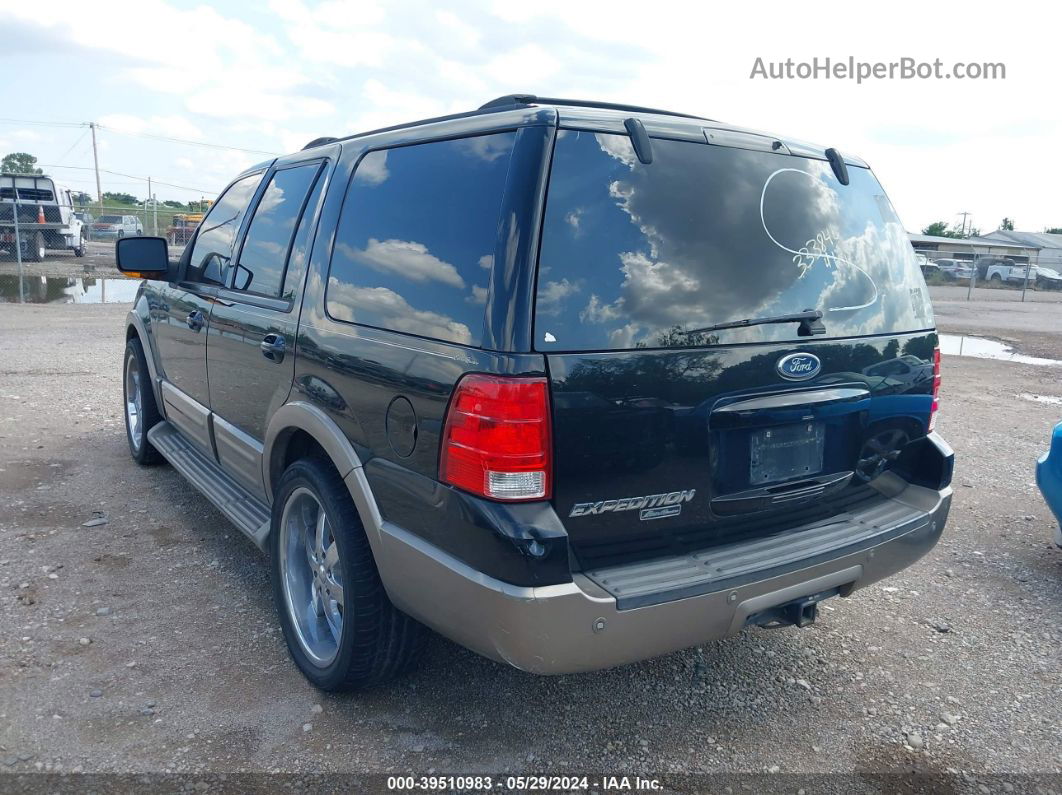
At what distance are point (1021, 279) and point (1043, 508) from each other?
3910 cm

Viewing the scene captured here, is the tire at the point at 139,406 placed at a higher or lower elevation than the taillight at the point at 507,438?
lower

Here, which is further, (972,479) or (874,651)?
(972,479)

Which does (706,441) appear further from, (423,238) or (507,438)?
(423,238)

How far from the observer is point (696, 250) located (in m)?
2.60

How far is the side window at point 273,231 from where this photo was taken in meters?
3.54

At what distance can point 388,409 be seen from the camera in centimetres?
266

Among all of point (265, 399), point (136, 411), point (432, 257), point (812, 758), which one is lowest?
point (812, 758)

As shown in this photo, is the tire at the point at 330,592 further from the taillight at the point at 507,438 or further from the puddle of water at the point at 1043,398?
the puddle of water at the point at 1043,398

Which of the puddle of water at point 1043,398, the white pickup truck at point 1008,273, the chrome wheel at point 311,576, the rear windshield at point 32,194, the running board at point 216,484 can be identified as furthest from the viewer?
the white pickup truck at point 1008,273

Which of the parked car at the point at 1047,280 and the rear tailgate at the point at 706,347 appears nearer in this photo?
the rear tailgate at the point at 706,347

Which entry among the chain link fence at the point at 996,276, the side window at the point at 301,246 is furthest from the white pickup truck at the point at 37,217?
the chain link fence at the point at 996,276

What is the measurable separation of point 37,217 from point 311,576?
24.4 metres

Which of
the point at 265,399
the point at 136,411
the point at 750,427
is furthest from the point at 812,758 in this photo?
the point at 136,411

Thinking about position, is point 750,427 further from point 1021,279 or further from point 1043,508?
point 1021,279
